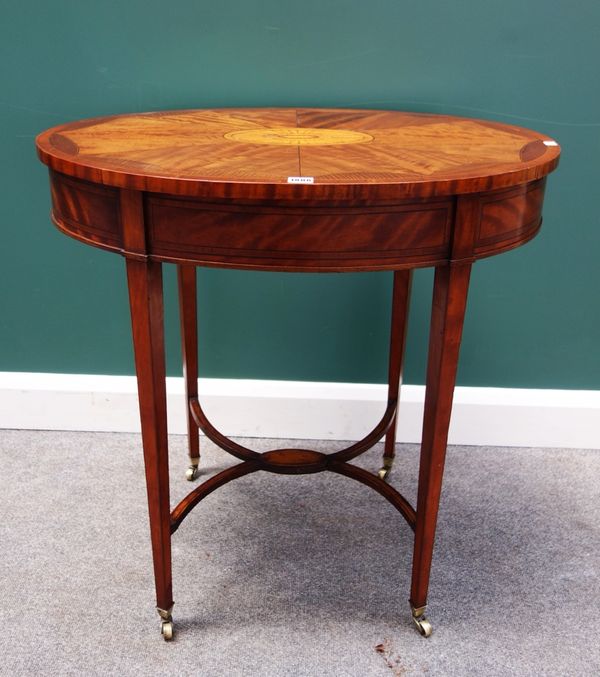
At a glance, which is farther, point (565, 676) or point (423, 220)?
point (565, 676)

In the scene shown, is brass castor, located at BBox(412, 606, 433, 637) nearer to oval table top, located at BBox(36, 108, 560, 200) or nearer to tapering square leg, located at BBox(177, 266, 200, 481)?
tapering square leg, located at BBox(177, 266, 200, 481)

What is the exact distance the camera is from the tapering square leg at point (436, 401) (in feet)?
3.89

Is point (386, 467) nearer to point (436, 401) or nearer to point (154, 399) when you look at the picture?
point (436, 401)

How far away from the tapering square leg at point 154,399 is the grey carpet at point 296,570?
5.5 inches

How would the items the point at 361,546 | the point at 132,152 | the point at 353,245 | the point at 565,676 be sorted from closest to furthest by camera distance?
1. the point at 353,245
2. the point at 132,152
3. the point at 565,676
4. the point at 361,546

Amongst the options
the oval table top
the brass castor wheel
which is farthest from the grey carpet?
the oval table top

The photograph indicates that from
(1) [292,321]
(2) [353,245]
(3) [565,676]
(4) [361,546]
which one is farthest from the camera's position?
(1) [292,321]

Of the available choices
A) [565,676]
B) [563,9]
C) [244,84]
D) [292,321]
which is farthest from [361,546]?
[563,9]

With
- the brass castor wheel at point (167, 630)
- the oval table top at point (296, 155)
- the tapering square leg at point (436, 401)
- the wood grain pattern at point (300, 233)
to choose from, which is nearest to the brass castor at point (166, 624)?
the brass castor wheel at point (167, 630)

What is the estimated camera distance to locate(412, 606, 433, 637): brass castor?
1.44 metres

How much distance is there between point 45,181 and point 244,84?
58 cm

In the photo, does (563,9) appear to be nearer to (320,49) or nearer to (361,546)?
(320,49)

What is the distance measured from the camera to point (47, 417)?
214cm

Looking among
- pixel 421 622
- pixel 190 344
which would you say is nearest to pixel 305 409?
pixel 190 344
